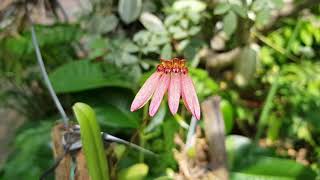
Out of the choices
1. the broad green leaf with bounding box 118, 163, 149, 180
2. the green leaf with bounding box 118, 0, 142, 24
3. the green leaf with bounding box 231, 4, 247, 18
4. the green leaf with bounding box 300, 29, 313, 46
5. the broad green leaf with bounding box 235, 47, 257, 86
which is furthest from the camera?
the green leaf with bounding box 300, 29, 313, 46

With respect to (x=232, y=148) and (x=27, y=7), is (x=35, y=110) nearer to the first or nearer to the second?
(x=27, y=7)

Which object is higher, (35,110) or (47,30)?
(47,30)

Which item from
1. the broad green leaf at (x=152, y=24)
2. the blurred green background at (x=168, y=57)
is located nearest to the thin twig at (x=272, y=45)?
the blurred green background at (x=168, y=57)

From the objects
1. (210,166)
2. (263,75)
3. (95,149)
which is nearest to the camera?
(95,149)

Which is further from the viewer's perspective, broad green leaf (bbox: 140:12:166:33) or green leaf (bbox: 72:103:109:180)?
broad green leaf (bbox: 140:12:166:33)

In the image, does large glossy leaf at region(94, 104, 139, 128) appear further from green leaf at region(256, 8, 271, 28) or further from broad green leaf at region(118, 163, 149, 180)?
green leaf at region(256, 8, 271, 28)

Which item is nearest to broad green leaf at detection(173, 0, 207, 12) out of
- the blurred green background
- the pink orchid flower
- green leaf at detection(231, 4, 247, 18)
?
the blurred green background

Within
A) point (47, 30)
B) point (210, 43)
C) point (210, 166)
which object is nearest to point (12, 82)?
point (47, 30)
